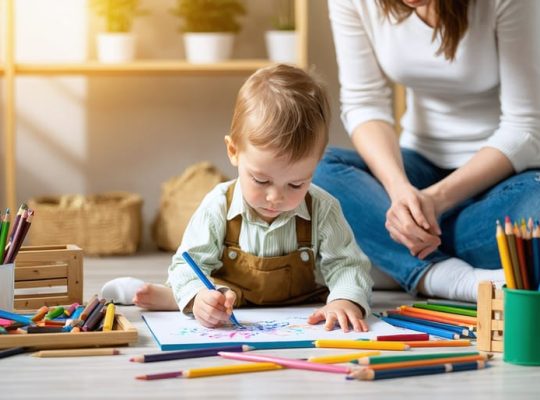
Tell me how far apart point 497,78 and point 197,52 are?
1119 millimetres

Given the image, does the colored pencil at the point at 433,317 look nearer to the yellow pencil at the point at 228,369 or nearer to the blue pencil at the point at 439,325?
the blue pencil at the point at 439,325

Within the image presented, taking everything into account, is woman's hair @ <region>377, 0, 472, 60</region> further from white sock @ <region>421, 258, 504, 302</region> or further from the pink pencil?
the pink pencil

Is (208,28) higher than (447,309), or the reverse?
(208,28)

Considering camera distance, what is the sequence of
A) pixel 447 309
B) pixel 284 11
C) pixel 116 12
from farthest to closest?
pixel 284 11
pixel 116 12
pixel 447 309

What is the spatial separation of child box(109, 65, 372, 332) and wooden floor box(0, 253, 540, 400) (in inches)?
8.5

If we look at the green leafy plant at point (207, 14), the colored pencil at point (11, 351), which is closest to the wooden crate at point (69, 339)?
the colored pencil at point (11, 351)

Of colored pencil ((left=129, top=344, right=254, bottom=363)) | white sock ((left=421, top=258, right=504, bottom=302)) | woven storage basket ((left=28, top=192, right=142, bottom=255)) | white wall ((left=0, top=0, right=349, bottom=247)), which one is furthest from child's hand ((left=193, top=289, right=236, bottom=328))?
white wall ((left=0, top=0, right=349, bottom=247))

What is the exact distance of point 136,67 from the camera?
2820 mm

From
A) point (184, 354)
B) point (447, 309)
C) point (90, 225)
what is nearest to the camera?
point (184, 354)

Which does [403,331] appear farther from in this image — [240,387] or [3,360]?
[3,360]

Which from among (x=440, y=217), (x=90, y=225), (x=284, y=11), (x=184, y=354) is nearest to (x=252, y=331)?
(x=184, y=354)

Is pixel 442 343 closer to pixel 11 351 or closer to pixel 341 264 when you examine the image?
pixel 341 264

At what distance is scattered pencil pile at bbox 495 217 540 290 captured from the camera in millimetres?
1320

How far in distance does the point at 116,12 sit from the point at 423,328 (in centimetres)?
168
